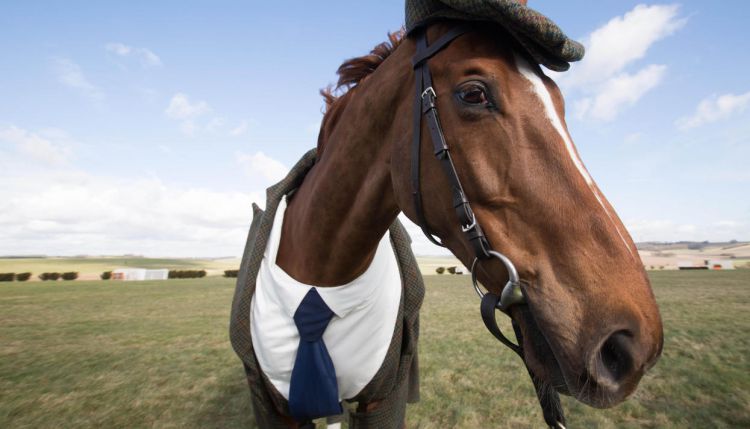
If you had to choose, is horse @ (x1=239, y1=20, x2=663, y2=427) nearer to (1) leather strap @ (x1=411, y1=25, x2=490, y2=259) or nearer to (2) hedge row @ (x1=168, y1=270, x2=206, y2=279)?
(1) leather strap @ (x1=411, y1=25, x2=490, y2=259)

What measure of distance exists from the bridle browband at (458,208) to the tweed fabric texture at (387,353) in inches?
47.3

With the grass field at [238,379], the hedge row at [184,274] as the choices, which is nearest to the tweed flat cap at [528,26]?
the grass field at [238,379]

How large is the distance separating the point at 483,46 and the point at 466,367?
6354 millimetres

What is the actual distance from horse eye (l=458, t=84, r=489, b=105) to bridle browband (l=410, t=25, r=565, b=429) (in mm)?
120

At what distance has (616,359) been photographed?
959 mm

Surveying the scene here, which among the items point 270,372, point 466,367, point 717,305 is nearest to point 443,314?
point 466,367

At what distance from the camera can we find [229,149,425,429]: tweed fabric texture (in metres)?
2.31

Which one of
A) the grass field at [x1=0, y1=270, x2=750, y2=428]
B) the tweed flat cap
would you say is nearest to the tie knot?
the tweed flat cap

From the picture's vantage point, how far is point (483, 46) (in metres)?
1.34

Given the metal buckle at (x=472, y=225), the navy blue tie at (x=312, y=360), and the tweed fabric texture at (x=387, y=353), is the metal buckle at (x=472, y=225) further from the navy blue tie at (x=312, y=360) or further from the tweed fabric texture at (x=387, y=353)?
the tweed fabric texture at (x=387, y=353)

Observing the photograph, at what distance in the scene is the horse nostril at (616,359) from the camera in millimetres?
904

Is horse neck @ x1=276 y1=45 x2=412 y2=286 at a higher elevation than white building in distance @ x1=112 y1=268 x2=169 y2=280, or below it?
higher

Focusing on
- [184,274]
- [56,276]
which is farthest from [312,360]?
[56,276]

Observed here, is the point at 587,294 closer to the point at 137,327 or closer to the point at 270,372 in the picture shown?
the point at 270,372
